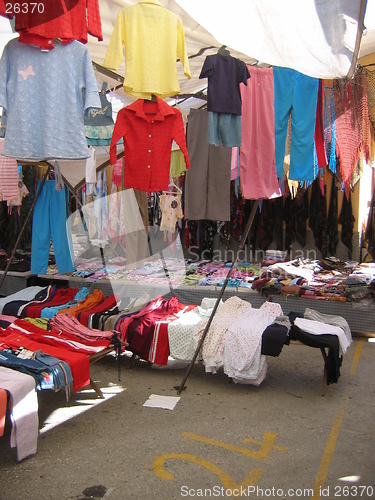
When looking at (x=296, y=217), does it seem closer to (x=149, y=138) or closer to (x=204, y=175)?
(x=204, y=175)

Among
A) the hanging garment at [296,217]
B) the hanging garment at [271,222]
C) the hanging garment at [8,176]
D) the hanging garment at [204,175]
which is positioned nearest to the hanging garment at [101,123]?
the hanging garment at [204,175]

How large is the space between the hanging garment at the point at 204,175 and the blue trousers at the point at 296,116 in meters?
0.77

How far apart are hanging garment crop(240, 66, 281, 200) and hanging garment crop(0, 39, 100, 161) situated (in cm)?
159

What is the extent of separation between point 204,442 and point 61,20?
3277 mm

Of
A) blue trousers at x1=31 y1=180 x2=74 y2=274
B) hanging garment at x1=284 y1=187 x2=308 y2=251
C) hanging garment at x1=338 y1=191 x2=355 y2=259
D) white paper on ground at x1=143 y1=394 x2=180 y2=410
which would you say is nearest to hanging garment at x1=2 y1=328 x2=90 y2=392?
white paper on ground at x1=143 y1=394 x2=180 y2=410

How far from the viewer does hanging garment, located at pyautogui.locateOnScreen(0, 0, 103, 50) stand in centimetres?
312

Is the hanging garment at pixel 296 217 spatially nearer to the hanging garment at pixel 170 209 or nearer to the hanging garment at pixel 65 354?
the hanging garment at pixel 170 209

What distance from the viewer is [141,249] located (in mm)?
7625

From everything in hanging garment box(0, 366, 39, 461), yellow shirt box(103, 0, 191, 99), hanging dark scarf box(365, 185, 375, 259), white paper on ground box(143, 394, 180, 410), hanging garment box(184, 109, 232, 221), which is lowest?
white paper on ground box(143, 394, 180, 410)

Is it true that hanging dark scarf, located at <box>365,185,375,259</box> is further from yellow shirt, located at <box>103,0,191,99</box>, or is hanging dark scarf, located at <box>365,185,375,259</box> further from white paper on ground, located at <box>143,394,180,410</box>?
yellow shirt, located at <box>103,0,191,99</box>

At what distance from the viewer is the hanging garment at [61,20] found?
3.12 m

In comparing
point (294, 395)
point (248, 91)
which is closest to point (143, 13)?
point (248, 91)

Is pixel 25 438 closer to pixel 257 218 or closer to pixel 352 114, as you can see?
pixel 352 114

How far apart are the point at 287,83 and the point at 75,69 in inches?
77.9
